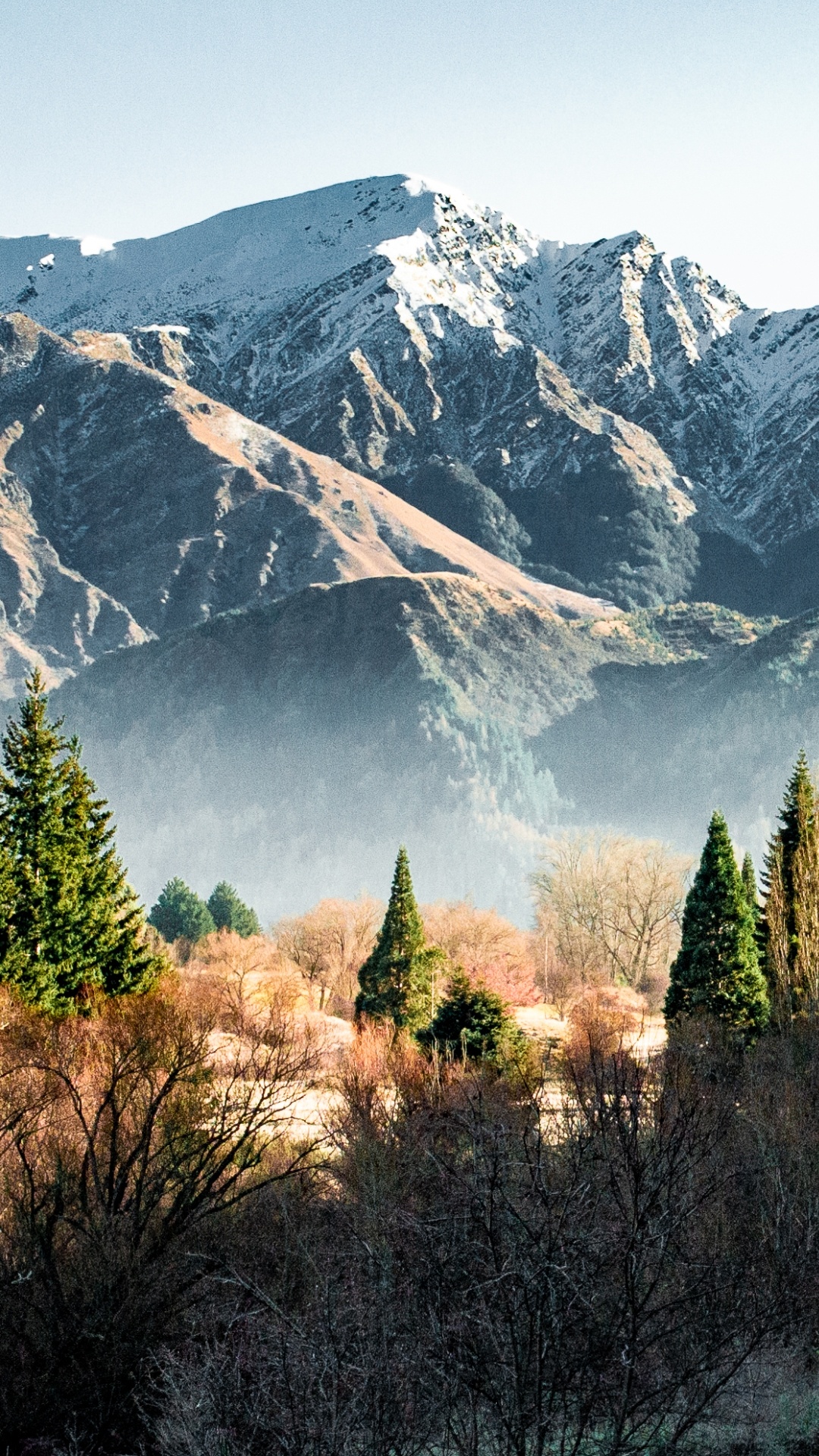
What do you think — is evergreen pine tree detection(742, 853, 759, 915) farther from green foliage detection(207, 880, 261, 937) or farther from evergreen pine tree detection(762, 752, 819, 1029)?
green foliage detection(207, 880, 261, 937)

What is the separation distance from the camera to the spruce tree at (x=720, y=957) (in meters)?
53.9

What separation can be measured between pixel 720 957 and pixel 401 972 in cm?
1634

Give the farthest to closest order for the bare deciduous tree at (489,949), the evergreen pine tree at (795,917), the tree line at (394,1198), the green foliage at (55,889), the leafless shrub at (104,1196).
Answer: the bare deciduous tree at (489,949) < the evergreen pine tree at (795,917) < the green foliage at (55,889) < the leafless shrub at (104,1196) < the tree line at (394,1198)

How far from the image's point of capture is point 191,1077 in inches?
1431

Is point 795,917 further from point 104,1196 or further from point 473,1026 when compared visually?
point 104,1196

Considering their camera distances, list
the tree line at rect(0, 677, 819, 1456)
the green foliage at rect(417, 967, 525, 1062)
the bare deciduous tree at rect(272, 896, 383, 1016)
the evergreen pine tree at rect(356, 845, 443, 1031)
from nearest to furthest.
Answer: the tree line at rect(0, 677, 819, 1456), the green foliage at rect(417, 967, 525, 1062), the evergreen pine tree at rect(356, 845, 443, 1031), the bare deciduous tree at rect(272, 896, 383, 1016)

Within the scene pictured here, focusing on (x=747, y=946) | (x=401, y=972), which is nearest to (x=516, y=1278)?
(x=747, y=946)

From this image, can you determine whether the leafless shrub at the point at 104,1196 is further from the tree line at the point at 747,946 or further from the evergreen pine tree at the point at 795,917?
the evergreen pine tree at the point at 795,917

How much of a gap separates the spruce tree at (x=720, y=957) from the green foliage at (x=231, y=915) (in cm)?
8813

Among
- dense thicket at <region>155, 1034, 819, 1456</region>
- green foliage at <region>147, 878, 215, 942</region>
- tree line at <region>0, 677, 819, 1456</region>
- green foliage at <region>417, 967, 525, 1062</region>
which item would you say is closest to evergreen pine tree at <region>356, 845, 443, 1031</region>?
tree line at <region>0, 677, 819, 1456</region>

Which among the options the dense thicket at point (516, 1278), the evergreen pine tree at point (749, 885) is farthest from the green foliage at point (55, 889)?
the evergreen pine tree at point (749, 885)

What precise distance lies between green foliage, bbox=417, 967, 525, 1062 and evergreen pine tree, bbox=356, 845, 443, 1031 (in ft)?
23.4

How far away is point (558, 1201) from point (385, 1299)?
370 inches

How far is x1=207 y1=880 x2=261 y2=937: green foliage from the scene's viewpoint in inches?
5571
